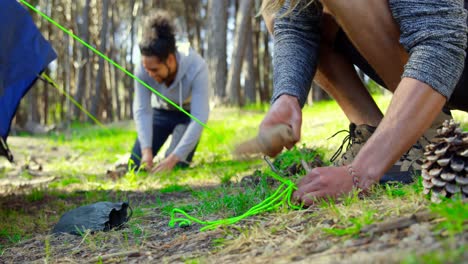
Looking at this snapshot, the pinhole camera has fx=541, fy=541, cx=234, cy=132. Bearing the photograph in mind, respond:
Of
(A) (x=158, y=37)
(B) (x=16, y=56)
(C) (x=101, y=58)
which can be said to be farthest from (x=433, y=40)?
(C) (x=101, y=58)

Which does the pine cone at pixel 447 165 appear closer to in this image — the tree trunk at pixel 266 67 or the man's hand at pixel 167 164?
A: the man's hand at pixel 167 164

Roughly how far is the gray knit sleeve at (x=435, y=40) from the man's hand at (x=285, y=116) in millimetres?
376

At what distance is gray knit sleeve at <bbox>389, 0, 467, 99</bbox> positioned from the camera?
156 cm

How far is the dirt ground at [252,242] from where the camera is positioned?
1148 millimetres

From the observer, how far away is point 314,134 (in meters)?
5.02

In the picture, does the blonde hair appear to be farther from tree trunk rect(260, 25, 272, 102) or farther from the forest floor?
tree trunk rect(260, 25, 272, 102)

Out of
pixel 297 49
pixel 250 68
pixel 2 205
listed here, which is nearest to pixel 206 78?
pixel 2 205

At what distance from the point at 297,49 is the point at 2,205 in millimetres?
1948

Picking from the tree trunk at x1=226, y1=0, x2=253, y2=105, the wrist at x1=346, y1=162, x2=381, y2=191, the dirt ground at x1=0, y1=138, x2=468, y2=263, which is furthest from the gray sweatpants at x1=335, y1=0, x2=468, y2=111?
the tree trunk at x1=226, y1=0, x2=253, y2=105

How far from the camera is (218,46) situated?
8.90m

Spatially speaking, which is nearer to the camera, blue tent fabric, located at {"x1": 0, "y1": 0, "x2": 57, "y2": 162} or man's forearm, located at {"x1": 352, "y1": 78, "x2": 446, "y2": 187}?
man's forearm, located at {"x1": 352, "y1": 78, "x2": 446, "y2": 187}

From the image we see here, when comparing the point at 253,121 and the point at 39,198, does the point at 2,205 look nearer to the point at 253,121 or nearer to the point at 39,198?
the point at 39,198

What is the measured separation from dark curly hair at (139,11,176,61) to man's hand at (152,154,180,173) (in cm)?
76

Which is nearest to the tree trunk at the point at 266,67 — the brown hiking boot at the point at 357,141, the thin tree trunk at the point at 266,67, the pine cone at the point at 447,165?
the thin tree trunk at the point at 266,67
